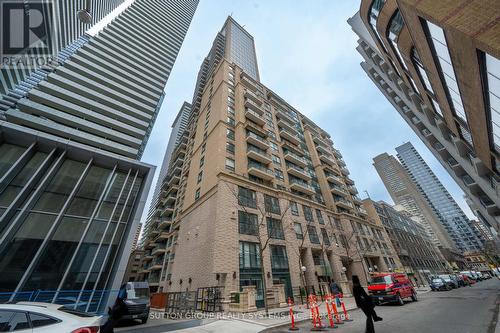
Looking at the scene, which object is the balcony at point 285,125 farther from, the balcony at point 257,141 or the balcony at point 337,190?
the balcony at point 337,190

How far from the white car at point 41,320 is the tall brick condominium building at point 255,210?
47.1 ft

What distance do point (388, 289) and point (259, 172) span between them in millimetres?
17454

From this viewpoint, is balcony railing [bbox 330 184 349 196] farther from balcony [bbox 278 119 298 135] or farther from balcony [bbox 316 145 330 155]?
balcony [bbox 278 119 298 135]

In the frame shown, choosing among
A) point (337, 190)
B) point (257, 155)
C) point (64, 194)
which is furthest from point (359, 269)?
point (64, 194)

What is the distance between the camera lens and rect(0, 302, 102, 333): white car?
11.8 ft

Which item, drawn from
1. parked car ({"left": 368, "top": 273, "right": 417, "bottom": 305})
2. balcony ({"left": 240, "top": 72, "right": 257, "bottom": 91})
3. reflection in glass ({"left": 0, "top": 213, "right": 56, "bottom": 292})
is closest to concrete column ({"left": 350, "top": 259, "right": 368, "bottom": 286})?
parked car ({"left": 368, "top": 273, "right": 417, "bottom": 305})

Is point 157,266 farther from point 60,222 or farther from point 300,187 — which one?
point 300,187

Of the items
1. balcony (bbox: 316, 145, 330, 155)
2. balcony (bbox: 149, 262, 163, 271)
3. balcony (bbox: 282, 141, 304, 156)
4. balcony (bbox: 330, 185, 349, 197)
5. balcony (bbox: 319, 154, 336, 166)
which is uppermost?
balcony (bbox: 316, 145, 330, 155)

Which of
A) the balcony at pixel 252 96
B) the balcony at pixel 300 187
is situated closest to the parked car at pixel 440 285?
the balcony at pixel 300 187

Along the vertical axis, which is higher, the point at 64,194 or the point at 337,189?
the point at 337,189

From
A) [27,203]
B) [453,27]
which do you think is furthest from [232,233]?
[453,27]

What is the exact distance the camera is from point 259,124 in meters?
34.8

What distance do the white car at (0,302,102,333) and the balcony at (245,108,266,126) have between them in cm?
3162

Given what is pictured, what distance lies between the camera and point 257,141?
29.9 metres
